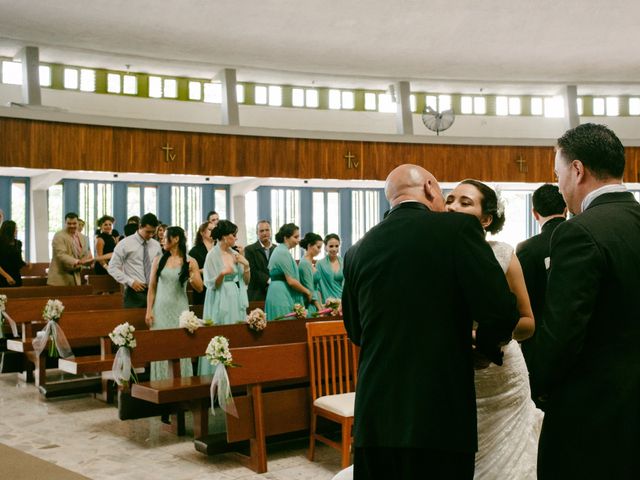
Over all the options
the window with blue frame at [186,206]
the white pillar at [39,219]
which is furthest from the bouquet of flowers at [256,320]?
the window with blue frame at [186,206]

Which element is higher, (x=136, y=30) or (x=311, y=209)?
(x=136, y=30)

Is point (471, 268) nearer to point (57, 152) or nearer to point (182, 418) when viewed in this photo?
point (182, 418)

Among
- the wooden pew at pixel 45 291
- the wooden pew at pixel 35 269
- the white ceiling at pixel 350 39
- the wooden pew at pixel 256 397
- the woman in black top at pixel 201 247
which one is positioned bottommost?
the wooden pew at pixel 256 397

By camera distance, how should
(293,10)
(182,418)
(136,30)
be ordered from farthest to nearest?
1. (136,30)
2. (293,10)
3. (182,418)

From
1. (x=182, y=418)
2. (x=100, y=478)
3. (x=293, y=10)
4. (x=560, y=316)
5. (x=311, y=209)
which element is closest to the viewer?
(x=560, y=316)

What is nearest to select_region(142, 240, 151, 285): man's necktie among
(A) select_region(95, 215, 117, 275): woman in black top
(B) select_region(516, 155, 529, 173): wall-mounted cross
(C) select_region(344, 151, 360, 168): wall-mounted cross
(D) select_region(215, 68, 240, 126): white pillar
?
(A) select_region(95, 215, 117, 275): woman in black top

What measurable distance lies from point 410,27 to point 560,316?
31.0ft

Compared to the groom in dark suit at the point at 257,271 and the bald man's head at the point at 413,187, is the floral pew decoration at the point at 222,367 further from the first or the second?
the groom in dark suit at the point at 257,271

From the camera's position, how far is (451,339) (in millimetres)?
2250

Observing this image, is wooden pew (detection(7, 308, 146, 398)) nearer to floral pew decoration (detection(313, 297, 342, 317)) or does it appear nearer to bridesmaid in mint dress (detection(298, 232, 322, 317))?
floral pew decoration (detection(313, 297, 342, 317))

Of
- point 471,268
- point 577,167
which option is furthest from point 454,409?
point 577,167

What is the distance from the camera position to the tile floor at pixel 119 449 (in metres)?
4.88

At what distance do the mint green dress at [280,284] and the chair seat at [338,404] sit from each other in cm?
293

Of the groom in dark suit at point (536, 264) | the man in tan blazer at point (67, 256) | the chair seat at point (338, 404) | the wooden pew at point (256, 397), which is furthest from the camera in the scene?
the man in tan blazer at point (67, 256)
